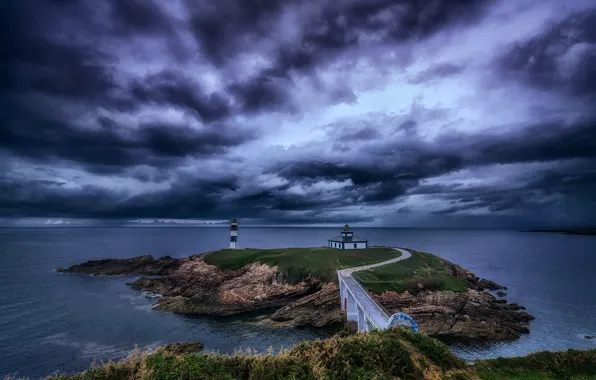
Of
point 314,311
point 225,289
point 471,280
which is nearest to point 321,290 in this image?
point 314,311

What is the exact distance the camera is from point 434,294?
56000 mm

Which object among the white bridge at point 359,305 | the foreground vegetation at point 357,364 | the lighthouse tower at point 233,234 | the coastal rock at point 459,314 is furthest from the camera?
the lighthouse tower at point 233,234

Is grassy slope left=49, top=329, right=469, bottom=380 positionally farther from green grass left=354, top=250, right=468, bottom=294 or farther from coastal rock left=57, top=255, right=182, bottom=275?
coastal rock left=57, top=255, right=182, bottom=275

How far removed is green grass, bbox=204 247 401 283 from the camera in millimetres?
67938

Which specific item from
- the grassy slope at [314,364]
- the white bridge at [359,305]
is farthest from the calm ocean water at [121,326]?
the grassy slope at [314,364]

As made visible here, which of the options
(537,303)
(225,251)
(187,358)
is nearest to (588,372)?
(187,358)

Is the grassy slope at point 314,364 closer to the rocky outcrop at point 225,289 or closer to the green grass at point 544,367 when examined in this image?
the green grass at point 544,367

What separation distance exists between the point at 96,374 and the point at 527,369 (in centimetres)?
2531

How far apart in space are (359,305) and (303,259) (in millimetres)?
34833

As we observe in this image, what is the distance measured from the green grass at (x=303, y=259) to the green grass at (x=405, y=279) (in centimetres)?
741

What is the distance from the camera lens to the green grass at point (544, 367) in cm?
1933

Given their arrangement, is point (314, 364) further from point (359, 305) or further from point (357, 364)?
point (359, 305)

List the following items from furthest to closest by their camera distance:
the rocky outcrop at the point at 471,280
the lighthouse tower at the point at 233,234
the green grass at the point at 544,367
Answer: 1. the lighthouse tower at the point at 233,234
2. the rocky outcrop at the point at 471,280
3. the green grass at the point at 544,367

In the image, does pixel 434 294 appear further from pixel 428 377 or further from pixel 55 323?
pixel 55 323
